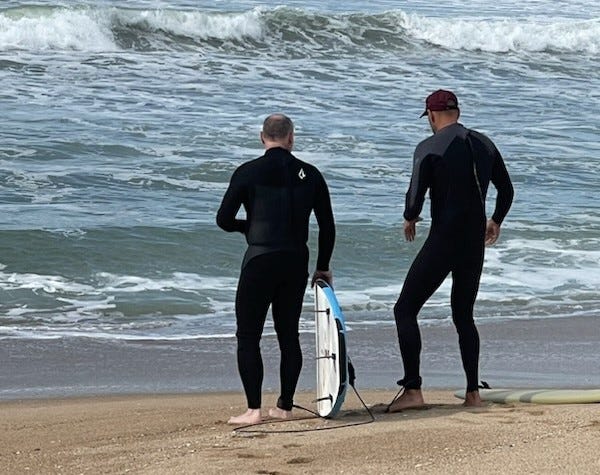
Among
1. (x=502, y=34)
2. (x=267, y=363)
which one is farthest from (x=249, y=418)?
(x=502, y=34)

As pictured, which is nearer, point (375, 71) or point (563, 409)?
point (563, 409)

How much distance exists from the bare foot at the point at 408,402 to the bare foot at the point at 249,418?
68cm

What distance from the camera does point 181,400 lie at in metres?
7.39

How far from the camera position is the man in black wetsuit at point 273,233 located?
620 centimetres

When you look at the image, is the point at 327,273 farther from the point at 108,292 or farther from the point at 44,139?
the point at 44,139

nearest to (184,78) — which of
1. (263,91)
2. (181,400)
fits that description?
(263,91)

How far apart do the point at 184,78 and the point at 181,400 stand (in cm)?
1608

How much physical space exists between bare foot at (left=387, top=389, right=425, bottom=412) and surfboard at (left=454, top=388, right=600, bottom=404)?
410mm

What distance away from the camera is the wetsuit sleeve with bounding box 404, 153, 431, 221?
627 cm

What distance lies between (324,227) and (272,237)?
29 cm

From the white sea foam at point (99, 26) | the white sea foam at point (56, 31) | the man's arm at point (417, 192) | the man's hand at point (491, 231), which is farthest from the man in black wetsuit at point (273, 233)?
the white sea foam at point (99, 26)

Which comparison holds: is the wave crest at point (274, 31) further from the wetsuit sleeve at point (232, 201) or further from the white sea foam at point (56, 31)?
the wetsuit sleeve at point (232, 201)

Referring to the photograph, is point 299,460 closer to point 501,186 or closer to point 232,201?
point 232,201

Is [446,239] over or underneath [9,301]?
over
